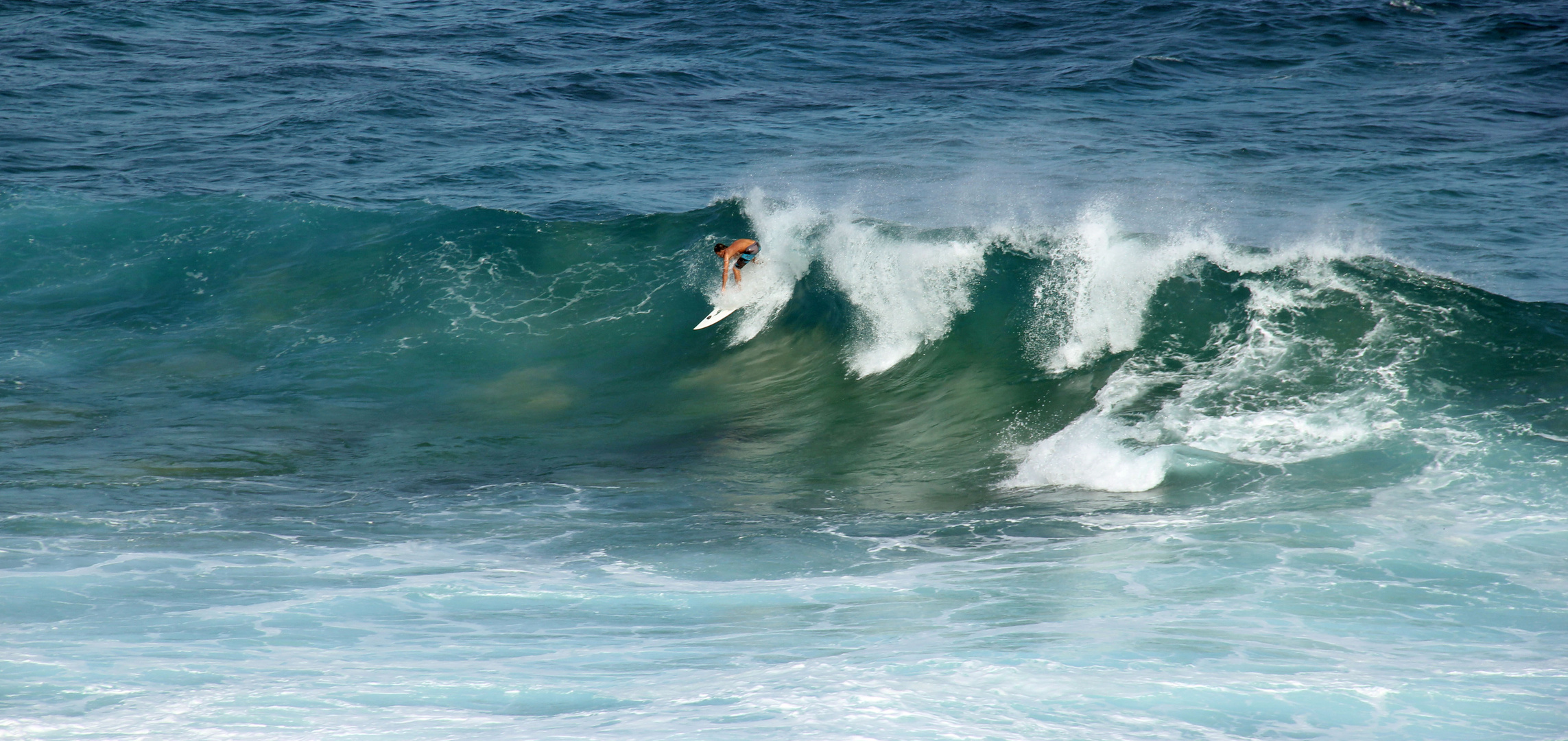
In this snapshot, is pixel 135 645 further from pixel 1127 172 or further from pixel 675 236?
pixel 1127 172

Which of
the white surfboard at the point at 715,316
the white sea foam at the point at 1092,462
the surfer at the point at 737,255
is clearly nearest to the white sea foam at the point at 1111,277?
the white sea foam at the point at 1092,462

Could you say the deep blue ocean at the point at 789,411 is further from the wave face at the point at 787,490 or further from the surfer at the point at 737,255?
the surfer at the point at 737,255

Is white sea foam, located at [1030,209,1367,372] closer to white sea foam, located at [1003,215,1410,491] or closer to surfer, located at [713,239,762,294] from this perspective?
white sea foam, located at [1003,215,1410,491]

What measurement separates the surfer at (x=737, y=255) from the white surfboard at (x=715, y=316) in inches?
12.7

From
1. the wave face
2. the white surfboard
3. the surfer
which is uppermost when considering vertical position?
the surfer

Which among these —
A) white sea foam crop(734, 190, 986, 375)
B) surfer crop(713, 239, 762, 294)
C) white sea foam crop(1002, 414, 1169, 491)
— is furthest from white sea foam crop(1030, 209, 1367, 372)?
surfer crop(713, 239, 762, 294)

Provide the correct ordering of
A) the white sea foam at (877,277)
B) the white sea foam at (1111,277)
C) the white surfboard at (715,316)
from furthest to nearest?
the white surfboard at (715,316) < the white sea foam at (877,277) < the white sea foam at (1111,277)

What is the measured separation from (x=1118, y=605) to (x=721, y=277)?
9.33 metres

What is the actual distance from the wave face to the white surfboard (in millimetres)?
199

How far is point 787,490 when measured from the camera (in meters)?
9.59

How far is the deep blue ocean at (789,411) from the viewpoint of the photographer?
5.88 m

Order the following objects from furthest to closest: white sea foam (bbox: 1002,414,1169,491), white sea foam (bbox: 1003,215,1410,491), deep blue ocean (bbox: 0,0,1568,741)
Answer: white sea foam (bbox: 1003,215,1410,491), white sea foam (bbox: 1002,414,1169,491), deep blue ocean (bbox: 0,0,1568,741)

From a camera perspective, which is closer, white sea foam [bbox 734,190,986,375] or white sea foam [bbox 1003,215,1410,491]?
white sea foam [bbox 1003,215,1410,491]

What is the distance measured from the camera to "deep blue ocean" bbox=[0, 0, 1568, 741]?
5875mm
